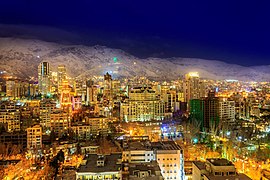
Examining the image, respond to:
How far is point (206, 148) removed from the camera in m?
8.53

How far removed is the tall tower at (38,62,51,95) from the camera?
16.1 metres

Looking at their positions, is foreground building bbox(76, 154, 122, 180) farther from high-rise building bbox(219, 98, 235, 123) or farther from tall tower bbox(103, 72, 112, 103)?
tall tower bbox(103, 72, 112, 103)

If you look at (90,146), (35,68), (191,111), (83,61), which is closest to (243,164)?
(90,146)

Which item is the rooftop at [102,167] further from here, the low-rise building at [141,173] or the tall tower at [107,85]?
the tall tower at [107,85]

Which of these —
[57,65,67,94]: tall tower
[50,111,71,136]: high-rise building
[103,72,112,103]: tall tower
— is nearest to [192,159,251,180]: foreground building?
[50,111,71,136]: high-rise building

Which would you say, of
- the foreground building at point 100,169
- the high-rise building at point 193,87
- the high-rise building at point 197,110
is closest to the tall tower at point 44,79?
the high-rise building at point 193,87

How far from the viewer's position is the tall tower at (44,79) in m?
16.1

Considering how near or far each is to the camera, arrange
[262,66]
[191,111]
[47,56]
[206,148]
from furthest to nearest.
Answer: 1. [262,66]
2. [47,56]
3. [191,111]
4. [206,148]

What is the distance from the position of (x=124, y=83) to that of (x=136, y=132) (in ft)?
23.3

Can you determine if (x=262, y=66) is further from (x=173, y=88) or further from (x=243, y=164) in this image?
(x=243, y=164)

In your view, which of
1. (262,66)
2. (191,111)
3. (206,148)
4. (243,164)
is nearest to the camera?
(243,164)

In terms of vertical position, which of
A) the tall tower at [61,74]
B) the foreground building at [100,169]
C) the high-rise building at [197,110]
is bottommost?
the foreground building at [100,169]

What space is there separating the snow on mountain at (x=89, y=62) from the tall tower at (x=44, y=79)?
356mm

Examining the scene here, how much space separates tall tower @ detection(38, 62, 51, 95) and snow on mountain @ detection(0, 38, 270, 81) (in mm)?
356
